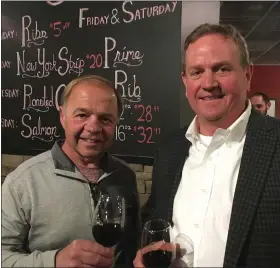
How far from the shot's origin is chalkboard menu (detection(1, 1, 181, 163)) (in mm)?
1123

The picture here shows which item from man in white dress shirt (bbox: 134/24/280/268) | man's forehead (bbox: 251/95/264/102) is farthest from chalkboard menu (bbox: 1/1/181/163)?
man's forehead (bbox: 251/95/264/102)

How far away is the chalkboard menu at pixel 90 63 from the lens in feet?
3.68

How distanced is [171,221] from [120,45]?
1.99 feet

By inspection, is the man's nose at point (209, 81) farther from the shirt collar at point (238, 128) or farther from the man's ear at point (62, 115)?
the man's ear at point (62, 115)

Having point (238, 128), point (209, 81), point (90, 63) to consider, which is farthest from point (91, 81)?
point (238, 128)

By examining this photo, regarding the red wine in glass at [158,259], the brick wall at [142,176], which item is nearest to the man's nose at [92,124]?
the brick wall at [142,176]

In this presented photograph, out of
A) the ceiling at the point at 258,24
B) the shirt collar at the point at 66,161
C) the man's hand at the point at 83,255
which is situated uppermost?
the ceiling at the point at 258,24

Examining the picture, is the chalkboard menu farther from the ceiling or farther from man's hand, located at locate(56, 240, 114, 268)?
man's hand, located at locate(56, 240, 114, 268)

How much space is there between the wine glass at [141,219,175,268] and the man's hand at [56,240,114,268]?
0.52ft

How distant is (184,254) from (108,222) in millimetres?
246

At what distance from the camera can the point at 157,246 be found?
3.18ft

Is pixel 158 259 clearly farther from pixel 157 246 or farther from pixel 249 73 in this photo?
pixel 249 73

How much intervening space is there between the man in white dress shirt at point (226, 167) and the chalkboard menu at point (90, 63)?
0.40 ft

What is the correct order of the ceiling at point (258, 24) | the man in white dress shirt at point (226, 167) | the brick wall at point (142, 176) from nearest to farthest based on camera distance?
the man in white dress shirt at point (226, 167) < the ceiling at point (258, 24) < the brick wall at point (142, 176)
